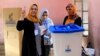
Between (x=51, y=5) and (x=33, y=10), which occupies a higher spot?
(x=51, y=5)

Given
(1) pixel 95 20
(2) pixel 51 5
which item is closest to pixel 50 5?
(2) pixel 51 5

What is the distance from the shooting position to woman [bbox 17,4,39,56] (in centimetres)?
408

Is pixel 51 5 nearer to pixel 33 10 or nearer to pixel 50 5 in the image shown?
pixel 50 5

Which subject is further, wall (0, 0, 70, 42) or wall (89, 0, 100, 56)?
wall (0, 0, 70, 42)

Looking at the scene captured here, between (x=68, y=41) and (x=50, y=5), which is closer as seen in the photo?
(x=68, y=41)

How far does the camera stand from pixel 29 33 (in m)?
4.10

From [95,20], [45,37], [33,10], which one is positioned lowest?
[45,37]

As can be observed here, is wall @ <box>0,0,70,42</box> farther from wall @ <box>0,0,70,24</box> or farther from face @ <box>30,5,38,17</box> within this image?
face @ <box>30,5,38,17</box>

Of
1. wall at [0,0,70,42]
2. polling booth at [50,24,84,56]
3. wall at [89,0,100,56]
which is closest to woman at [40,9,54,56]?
wall at [0,0,70,42]

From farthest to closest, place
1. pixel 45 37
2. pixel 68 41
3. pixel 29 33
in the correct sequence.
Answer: pixel 45 37, pixel 29 33, pixel 68 41

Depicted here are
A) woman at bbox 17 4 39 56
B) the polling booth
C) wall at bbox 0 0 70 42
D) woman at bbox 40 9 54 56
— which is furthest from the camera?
wall at bbox 0 0 70 42

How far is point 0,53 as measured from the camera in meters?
5.05

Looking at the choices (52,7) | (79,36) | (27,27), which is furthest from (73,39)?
(52,7)

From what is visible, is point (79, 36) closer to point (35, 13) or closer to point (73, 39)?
point (73, 39)
